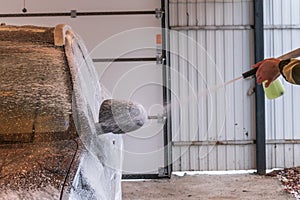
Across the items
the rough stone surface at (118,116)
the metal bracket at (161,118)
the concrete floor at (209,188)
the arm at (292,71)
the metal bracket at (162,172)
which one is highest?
the arm at (292,71)

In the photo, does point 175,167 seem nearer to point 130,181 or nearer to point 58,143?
point 130,181

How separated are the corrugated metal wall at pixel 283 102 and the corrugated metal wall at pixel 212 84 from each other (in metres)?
0.27

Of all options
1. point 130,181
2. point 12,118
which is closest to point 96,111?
point 12,118

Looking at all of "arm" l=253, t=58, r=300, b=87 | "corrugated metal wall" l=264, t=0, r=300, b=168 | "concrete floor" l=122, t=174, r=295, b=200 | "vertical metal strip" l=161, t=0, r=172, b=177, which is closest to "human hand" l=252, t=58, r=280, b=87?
"arm" l=253, t=58, r=300, b=87

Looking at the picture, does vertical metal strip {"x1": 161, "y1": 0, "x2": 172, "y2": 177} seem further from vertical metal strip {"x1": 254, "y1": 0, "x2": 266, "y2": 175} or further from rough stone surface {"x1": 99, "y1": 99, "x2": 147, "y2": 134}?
rough stone surface {"x1": 99, "y1": 99, "x2": 147, "y2": 134}

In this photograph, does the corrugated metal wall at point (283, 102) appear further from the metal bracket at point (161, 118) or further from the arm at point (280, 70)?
the arm at point (280, 70)

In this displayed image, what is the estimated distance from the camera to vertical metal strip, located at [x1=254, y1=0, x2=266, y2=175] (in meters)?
7.22

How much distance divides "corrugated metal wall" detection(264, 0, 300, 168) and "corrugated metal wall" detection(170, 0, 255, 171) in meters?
0.27

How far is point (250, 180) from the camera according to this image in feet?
22.8

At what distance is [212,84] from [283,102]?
1109 mm

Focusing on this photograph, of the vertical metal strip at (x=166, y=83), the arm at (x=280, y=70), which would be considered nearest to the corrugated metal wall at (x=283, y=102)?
the vertical metal strip at (x=166, y=83)

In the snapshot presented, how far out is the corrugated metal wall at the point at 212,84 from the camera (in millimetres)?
7344

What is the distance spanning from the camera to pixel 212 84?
24.4 ft

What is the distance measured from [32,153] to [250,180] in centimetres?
527
